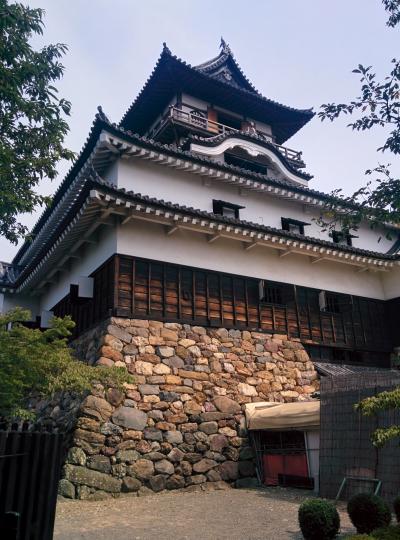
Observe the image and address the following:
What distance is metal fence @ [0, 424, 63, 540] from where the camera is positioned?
4098mm

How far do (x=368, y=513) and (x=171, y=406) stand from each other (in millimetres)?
6429

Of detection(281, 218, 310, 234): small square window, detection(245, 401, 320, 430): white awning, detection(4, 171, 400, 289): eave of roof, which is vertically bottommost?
detection(245, 401, 320, 430): white awning

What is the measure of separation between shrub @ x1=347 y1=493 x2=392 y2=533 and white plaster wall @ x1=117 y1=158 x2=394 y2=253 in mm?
11252

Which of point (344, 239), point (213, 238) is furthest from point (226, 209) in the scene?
point (344, 239)

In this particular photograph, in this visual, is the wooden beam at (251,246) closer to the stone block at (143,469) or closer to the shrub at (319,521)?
the stone block at (143,469)

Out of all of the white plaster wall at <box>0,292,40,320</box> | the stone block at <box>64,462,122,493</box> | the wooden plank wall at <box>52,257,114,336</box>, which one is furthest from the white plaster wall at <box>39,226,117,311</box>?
the stone block at <box>64,462,122,493</box>

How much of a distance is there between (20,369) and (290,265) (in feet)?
34.7

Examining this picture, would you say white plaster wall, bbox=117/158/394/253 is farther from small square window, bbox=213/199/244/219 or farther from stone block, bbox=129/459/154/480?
stone block, bbox=129/459/154/480

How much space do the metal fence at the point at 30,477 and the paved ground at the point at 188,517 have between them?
330 cm

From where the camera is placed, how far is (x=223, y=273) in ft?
48.6

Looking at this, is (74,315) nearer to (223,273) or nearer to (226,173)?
(223,273)

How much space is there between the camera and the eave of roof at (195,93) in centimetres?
2134

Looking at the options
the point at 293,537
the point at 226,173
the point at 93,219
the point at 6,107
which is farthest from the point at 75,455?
the point at 226,173

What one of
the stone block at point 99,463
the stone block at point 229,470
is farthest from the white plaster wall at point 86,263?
the stone block at point 229,470
